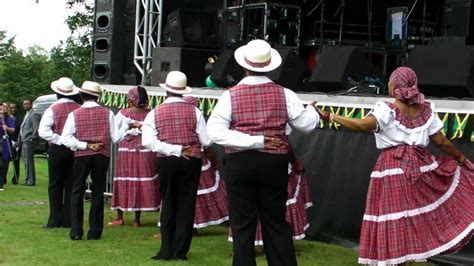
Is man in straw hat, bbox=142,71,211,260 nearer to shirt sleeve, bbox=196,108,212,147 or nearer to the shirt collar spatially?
shirt sleeve, bbox=196,108,212,147

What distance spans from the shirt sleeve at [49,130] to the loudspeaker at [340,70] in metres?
3.00

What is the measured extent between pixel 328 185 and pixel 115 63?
540cm

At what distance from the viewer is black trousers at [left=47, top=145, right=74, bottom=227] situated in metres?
8.22

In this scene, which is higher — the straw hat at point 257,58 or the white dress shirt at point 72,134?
the straw hat at point 257,58

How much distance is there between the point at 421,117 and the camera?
215 inches

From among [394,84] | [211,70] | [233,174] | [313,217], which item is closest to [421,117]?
[394,84]

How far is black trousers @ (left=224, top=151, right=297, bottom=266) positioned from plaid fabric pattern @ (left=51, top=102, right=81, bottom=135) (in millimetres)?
3394

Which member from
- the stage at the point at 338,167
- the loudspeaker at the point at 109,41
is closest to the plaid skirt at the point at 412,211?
the stage at the point at 338,167

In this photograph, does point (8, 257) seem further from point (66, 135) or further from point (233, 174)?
point (233, 174)

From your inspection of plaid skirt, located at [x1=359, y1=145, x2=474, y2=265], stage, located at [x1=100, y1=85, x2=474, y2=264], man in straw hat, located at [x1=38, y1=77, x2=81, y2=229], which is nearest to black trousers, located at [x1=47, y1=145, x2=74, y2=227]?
man in straw hat, located at [x1=38, y1=77, x2=81, y2=229]

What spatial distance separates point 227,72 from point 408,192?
16.7 feet

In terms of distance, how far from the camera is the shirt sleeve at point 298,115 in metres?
5.21

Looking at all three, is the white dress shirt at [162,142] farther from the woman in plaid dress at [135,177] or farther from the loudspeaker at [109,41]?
the loudspeaker at [109,41]

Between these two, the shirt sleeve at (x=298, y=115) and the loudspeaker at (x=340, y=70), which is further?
the loudspeaker at (x=340, y=70)
